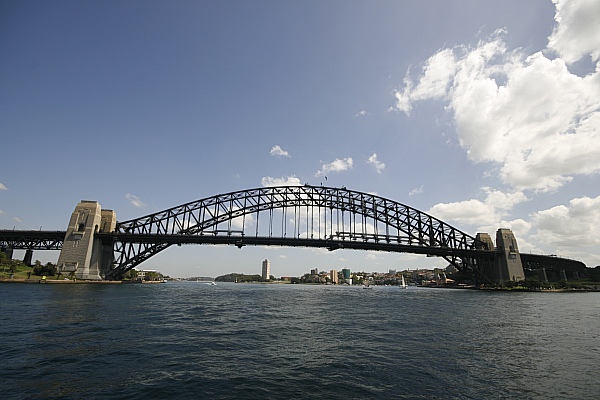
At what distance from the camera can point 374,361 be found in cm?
1168

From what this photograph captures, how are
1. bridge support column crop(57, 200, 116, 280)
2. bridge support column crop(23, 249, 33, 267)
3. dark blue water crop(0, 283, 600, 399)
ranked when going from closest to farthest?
dark blue water crop(0, 283, 600, 399)
bridge support column crop(57, 200, 116, 280)
bridge support column crop(23, 249, 33, 267)

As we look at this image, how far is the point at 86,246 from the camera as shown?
5959 centimetres

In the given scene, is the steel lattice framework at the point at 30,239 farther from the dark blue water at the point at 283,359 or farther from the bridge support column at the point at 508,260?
the bridge support column at the point at 508,260

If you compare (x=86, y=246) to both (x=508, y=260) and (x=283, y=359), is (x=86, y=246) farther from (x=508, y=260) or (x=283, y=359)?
(x=508, y=260)

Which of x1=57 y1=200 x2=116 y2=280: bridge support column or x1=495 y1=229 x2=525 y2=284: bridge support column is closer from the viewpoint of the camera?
x1=57 y1=200 x2=116 y2=280: bridge support column

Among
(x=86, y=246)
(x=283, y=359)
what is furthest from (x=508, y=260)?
(x=86, y=246)

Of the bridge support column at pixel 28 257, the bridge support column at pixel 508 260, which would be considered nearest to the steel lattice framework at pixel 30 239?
the bridge support column at pixel 28 257

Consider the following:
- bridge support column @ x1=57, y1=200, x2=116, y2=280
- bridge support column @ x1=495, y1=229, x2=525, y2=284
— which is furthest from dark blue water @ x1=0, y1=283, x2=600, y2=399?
bridge support column @ x1=495, y1=229, x2=525, y2=284

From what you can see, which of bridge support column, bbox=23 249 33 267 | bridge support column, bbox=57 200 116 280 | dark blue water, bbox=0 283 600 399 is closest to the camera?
dark blue water, bbox=0 283 600 399

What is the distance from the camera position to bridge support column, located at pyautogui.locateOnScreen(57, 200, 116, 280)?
191 ft

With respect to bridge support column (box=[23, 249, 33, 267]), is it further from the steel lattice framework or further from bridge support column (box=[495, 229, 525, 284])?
bridge support column (box=[495, 229, 525, 284])

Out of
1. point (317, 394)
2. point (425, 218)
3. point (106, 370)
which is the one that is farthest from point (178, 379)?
point (425, 218)

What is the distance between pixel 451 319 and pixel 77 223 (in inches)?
2587

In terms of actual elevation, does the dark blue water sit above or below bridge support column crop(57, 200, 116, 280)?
below
